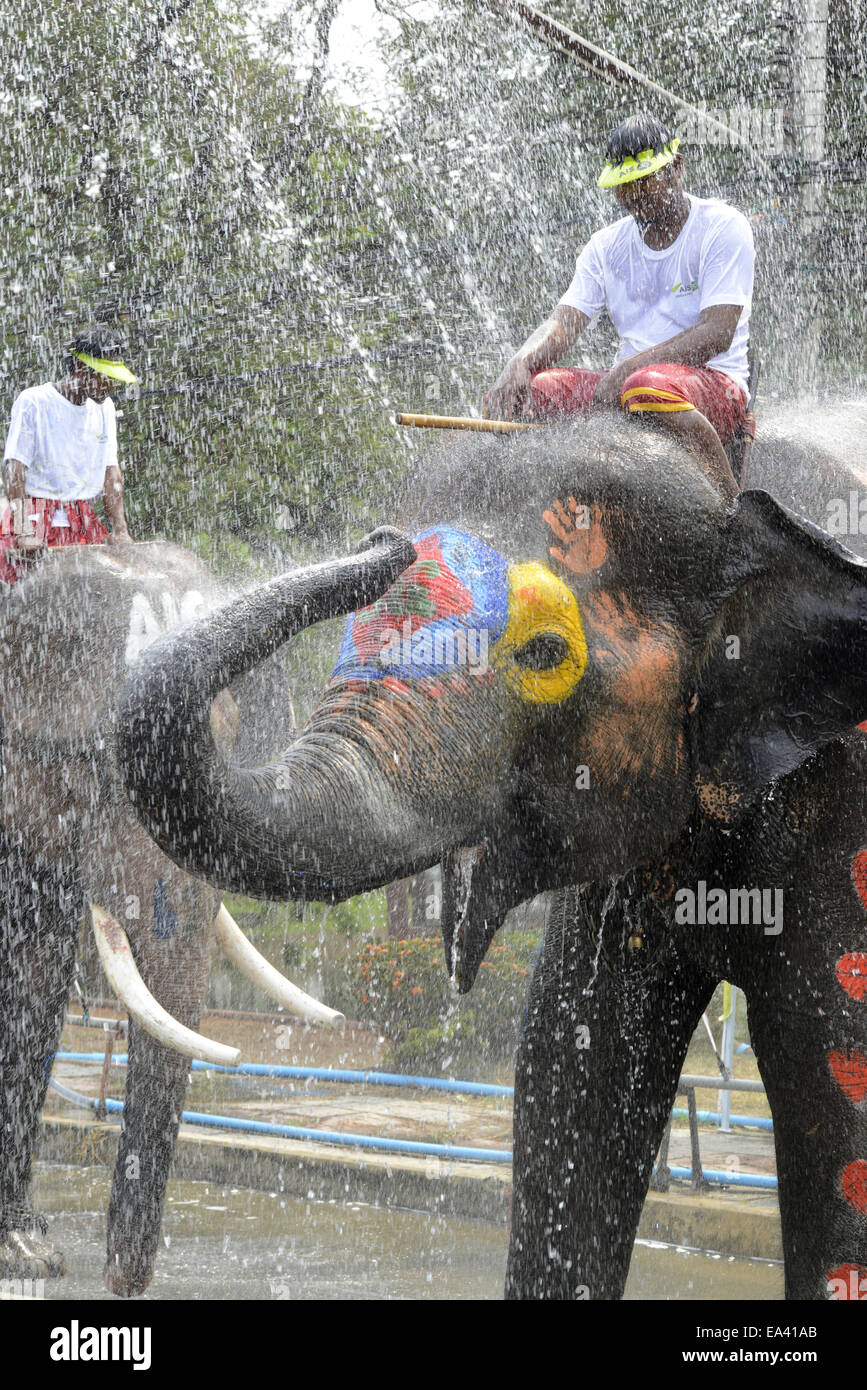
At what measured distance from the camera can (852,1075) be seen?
291 cm

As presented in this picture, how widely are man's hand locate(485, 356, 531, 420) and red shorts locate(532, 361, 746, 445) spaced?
4 centimetres

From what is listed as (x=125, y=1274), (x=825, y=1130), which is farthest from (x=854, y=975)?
(x=125, y=1274)

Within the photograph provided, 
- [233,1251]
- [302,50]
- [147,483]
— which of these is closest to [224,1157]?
[233,1251]

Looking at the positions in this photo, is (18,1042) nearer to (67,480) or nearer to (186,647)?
(67,480)

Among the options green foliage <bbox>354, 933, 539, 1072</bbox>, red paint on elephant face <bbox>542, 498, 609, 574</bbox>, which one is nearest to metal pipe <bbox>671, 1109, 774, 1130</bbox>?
green foliage <bbox>354, 933, 539, 1072</bbox>

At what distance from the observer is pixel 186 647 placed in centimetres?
214

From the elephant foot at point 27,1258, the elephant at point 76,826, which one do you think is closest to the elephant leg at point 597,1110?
the elephant at point 76,826

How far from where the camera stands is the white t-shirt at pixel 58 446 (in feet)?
18.1

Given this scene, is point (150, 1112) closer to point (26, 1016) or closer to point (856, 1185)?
point (26, 1016)

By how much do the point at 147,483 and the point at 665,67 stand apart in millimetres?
3346

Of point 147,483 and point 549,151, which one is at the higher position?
point 549,151

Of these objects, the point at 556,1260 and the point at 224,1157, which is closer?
the point at 556,1260

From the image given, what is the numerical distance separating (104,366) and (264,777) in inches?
139

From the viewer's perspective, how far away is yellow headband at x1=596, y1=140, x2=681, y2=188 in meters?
3.13
